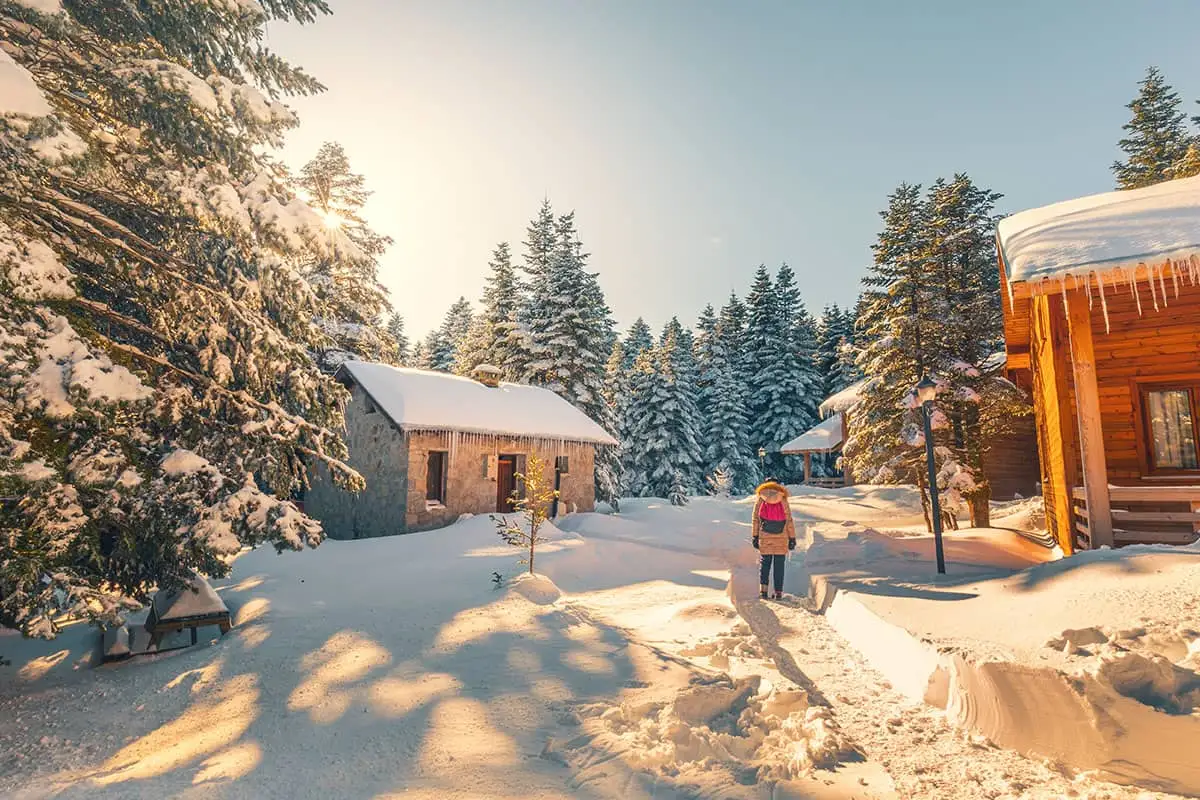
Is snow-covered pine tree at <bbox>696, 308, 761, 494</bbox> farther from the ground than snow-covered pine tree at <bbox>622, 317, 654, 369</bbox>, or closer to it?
closer to it

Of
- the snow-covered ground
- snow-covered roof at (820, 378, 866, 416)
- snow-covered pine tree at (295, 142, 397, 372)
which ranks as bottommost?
the snow-covered ground

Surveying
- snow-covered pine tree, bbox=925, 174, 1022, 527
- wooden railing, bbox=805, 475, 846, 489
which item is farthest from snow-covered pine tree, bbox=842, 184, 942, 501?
wooden railing, bbox=805, 475, 846, 489

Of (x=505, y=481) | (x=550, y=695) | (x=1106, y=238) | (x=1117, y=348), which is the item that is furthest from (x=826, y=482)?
(x=550, y=695)

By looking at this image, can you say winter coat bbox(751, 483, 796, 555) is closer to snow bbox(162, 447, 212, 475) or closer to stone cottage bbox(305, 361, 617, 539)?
snow bbox(162, 447, 212, 475)

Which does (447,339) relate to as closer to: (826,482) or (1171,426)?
(826,482)

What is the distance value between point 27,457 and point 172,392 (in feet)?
6.72

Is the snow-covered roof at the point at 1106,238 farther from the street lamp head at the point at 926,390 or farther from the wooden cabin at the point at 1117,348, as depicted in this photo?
the street lamp head at the point at 926,390

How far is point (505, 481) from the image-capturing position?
19.5m

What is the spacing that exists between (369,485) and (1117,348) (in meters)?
17.3

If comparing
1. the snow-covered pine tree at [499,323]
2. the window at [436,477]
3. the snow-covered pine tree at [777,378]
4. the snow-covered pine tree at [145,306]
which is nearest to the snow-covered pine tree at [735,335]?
the snow-covered pine tree at [777,378]

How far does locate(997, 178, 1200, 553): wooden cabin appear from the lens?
23.0ft

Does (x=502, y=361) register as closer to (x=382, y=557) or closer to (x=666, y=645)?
(x=382, y=557)

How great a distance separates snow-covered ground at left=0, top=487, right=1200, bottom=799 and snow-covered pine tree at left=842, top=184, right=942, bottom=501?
6030 mm

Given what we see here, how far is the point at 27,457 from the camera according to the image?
16.3 ft
